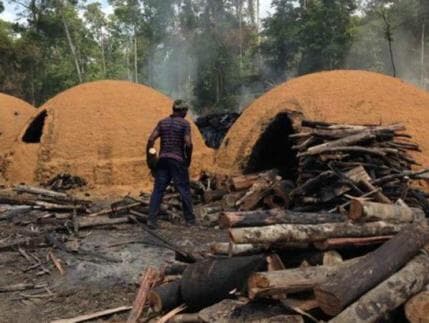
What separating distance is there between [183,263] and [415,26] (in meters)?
32.1

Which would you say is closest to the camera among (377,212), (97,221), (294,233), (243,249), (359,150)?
(294,233)

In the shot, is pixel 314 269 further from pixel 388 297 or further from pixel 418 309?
pixel 418 309

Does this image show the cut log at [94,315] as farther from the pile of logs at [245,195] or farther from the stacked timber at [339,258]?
the pile of logs at [245,195]

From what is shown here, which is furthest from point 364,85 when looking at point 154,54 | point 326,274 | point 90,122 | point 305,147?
point 154,54

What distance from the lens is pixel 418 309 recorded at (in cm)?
370

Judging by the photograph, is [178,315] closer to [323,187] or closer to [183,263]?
[183,263]

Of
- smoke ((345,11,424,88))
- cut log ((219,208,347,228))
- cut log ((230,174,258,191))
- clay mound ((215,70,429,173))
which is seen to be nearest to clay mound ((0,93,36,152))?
clay mound ((215,70,429,173))

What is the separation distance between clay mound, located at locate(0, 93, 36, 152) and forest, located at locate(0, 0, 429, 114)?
15284 millimetres

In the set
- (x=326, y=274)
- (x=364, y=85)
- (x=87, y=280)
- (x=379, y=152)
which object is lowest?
(x=87, y=280)

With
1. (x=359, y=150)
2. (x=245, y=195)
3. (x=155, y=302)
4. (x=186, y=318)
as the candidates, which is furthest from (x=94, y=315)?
(x=245, y=195)

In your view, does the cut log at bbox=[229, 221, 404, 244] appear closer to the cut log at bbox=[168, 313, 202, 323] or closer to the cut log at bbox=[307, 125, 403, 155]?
the cut log at bbox=[168, 313, 202, 323]

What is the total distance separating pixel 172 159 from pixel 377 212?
4238 mm

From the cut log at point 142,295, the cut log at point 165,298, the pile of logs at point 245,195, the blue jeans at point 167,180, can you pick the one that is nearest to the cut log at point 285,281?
the cut log at point 165,298

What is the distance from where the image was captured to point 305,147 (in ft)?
27.7
